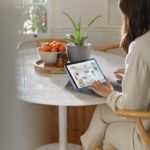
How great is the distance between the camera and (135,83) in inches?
53.6

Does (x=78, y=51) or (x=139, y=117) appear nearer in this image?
(x=139, y=117)

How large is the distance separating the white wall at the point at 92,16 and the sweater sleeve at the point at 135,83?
2049 millimetres

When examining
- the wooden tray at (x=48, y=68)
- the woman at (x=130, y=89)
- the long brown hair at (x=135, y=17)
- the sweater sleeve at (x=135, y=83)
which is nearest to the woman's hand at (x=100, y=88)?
the woman at (x=130, y=89)

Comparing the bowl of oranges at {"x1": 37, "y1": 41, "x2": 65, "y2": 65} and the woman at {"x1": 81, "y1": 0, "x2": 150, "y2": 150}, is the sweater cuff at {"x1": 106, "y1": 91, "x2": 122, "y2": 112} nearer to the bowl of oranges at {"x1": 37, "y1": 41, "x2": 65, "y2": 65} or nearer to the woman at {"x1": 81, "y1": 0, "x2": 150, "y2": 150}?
the woman at {"x1": 81, "y1": 0, "x2": 150, "y2": 150}

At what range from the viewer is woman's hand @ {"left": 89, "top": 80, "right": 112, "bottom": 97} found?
60.3 inches

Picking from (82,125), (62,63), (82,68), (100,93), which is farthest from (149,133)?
(82,125)

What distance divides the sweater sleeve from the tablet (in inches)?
9.7

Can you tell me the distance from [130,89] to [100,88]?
206 mm

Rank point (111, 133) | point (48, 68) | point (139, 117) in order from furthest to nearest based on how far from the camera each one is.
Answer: point (48, 68) → point (111, 133) → point (139, 117)

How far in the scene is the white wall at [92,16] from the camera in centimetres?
336

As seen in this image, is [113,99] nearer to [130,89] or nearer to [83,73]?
[130,89]

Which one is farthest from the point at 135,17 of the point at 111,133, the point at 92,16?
the point at 92,16

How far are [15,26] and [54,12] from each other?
3.07 m

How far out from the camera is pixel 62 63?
1.94 metres
